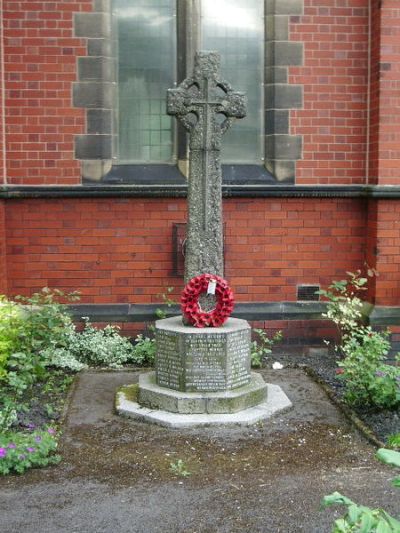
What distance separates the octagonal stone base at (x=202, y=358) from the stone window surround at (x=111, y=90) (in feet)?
9.68

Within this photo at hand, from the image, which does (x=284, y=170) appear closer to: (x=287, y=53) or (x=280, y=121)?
(x=280, y=121)

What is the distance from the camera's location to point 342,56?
858 centimetres

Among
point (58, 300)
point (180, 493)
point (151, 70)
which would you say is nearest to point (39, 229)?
point (58, 300)

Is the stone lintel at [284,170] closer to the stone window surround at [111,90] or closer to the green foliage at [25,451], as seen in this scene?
the stone window surround at [111,90]

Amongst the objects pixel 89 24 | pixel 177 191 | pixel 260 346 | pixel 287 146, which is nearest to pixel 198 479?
pixel 260 346

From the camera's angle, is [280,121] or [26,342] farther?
[280,121]

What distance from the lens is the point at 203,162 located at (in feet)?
21.2

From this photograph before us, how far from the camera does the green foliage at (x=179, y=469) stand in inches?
193

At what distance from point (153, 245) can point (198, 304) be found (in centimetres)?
237

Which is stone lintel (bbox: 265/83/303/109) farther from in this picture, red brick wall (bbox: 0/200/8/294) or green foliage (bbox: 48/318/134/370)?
red brick wall (bbox: 0/200/8/294)

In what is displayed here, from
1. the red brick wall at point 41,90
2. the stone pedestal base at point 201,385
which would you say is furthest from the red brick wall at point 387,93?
the red brick wall at point 41,90

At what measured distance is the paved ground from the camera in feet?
13.8

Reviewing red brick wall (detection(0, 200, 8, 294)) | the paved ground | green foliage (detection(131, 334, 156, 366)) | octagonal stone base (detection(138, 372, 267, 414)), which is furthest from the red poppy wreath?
red brick wall (detection(0, 200, 8, 294))

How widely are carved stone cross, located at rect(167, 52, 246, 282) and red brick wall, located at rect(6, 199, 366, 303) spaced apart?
6.82 feet
